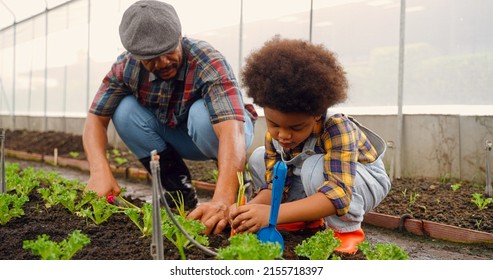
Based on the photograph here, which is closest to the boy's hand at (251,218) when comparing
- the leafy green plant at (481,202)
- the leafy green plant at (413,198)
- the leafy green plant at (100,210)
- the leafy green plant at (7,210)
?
the leafy green plant at (100,210)

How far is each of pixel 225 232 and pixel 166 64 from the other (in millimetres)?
1025

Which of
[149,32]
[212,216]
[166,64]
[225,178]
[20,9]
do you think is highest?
[20,9]

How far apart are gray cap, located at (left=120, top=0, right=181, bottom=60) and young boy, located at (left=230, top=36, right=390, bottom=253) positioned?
1.81 feet

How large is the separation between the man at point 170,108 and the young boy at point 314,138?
1.11 ft

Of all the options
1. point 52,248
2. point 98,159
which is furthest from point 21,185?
point 52,248

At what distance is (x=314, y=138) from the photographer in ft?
7.50

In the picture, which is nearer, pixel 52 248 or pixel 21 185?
pixel 52 248

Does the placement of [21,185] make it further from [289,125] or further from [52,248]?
[289,125]

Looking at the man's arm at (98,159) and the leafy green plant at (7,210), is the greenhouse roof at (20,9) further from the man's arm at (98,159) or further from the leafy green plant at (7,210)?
the leafy green plant at (7,210)

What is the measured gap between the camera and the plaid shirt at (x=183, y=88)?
109 inches

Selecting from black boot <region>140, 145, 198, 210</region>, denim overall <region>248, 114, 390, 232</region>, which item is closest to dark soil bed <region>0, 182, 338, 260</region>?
denim overall <region>248, 114, 390, 232</region>

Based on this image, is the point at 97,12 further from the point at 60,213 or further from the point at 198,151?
the point at 60,213

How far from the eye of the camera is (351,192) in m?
2.06

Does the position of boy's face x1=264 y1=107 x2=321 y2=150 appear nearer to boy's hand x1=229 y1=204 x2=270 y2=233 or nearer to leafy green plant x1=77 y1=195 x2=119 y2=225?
boy's hand x1=229 y1=204 x2=270 y2=233
